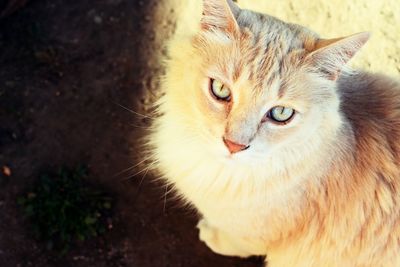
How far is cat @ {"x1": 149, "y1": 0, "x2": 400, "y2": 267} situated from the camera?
132 cm

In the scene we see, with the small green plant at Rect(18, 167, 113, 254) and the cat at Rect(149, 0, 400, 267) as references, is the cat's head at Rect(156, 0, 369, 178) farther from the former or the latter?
the small green plant at Rect(18, 167, 113, 254)

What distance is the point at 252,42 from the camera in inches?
52.6

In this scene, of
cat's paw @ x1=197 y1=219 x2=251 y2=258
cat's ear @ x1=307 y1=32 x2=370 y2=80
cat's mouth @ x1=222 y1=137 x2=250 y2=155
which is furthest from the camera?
cat's paw @ x1=197 y1=219 x2=251 y2=258

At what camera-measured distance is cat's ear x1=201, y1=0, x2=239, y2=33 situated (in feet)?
4.25

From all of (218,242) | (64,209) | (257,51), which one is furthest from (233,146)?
(64,209)

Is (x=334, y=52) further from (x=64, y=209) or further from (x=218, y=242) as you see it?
(x=64, y=209)

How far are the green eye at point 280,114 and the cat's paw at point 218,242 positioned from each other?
0.83 m

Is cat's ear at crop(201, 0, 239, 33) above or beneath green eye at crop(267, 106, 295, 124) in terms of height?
above

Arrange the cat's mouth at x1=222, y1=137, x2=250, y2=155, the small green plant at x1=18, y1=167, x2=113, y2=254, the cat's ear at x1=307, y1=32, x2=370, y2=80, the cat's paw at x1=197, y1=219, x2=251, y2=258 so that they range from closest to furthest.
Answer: the cat's ear at x1=307, y1=32, x2=370, y2=80 < the cat's mouth at x1=222, y1=137, x2=250, y2=155 < the cat's paw at x1=197, y1=219, x2=251, y2=258 < the small green plant at x1=18, y1=167, x2=113, y2=254

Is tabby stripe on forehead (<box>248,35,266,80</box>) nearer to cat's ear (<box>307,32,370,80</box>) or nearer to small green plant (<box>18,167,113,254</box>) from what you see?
cat's ear (<box>307,32,370,80</box>)

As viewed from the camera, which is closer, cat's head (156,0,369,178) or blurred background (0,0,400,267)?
cat's head (156,0,369,178)

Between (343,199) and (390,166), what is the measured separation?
18 centimetres

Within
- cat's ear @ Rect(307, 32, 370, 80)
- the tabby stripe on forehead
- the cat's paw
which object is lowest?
the cat's paw

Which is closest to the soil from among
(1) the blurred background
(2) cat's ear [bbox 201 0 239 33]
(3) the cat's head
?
(1) the blurred background
